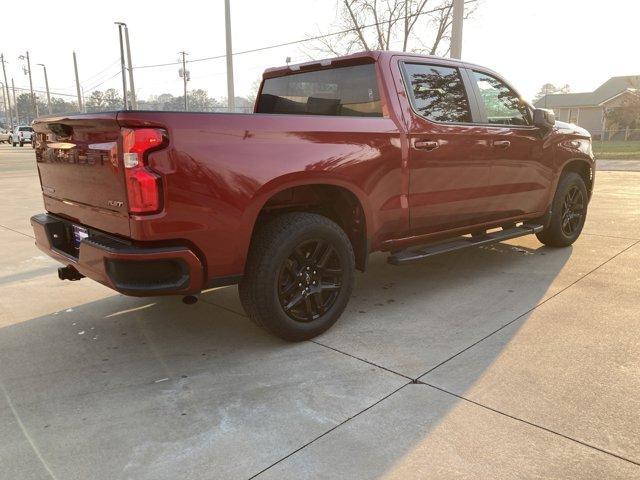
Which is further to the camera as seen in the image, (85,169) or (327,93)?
(327,93)

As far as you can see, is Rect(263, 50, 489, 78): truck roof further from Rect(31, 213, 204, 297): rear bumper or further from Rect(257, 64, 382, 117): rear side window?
Rect(31, 213, 204, 297): rear bumper

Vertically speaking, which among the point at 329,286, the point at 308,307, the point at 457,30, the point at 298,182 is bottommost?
the point at 308,307

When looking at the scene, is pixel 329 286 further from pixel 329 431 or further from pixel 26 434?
pixel 26 434

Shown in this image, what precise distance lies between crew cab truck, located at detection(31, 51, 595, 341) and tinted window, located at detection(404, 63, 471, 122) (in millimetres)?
13

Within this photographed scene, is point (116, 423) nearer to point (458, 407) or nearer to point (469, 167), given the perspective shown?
point (458, 407)

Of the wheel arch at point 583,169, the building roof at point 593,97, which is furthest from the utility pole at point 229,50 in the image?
the building roof at point 593,97

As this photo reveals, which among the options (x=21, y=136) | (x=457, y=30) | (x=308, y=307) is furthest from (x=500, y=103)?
(x=21, y=136)

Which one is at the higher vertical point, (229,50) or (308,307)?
(229,50)

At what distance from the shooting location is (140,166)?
2602 millimetres

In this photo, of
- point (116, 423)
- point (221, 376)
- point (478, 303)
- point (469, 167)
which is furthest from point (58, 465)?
point (469, 167)

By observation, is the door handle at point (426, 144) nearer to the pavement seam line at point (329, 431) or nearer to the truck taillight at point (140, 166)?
the pavement seam line at point (329, 431)

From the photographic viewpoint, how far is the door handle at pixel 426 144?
3846 mm

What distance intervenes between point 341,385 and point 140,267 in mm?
1255

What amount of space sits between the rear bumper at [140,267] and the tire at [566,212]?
4.27 meters
